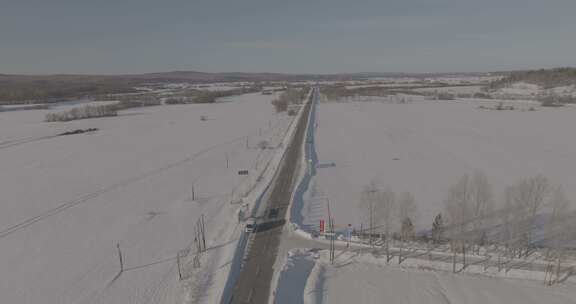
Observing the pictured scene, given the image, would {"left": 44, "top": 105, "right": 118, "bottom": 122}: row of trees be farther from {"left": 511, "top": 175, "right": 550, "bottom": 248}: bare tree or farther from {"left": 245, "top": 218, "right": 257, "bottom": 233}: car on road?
{"left": 511, "top": 175, "right": 550, "bottom": 248}: bare tree

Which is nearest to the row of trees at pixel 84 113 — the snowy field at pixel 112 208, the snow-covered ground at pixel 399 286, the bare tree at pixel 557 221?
the snowy field at pixel 112 208

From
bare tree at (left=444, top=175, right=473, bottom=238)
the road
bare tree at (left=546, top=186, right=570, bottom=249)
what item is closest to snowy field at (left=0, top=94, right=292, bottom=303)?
the road

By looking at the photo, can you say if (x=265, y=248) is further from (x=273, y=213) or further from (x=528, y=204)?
(x=528, y=204)

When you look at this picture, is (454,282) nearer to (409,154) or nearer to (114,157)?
(409,154)

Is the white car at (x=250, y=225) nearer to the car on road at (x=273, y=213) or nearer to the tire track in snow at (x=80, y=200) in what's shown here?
the car on road at (x=273, y=213)

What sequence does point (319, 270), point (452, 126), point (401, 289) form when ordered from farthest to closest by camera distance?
point (452, 126) → point (319, 270) → point (401, 289)

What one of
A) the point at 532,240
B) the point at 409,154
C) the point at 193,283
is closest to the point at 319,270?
the point at 193,283

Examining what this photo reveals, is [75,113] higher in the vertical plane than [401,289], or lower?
higher
